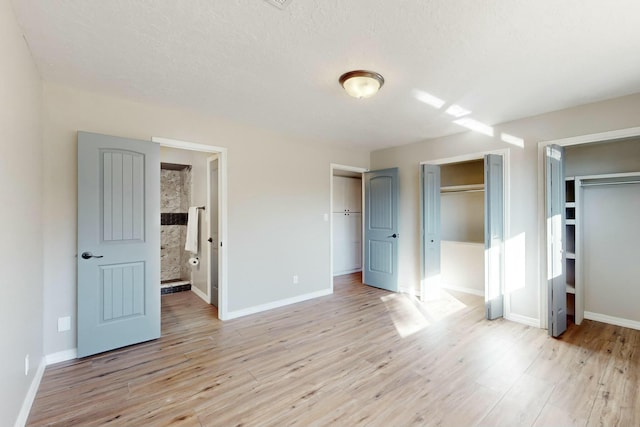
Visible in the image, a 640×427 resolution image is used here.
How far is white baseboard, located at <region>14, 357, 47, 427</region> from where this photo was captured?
1.79 meters

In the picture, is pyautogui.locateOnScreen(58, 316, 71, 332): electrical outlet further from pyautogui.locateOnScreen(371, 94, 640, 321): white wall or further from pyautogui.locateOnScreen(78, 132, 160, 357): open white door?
pyautogui.locateOnScreen(371, 94, 640, 321): white wall

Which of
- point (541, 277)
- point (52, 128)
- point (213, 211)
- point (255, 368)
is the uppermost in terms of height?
point (52, 128)

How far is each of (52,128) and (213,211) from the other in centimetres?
199

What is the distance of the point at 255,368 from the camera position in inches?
98.4

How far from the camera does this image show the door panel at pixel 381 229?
16.0 ft

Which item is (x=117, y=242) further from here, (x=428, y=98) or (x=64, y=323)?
(x=428, y=98)

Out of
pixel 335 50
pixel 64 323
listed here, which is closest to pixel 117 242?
pixel 64 323

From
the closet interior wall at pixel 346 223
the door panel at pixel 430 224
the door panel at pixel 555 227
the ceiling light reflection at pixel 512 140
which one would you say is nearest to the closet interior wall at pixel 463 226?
the door panel at pixel 430 224

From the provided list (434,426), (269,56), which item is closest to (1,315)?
(269,56)

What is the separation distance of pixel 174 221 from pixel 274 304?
2951 mm

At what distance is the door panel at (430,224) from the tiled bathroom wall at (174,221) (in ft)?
14.0

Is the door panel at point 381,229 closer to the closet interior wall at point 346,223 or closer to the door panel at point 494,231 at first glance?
the closet interior wall at point 346,223

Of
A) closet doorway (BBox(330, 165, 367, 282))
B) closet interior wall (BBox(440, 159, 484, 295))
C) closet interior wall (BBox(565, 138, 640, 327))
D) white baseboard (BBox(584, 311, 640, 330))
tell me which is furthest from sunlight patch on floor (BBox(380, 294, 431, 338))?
white baseboard (BBox(584, 311, 640, 330))

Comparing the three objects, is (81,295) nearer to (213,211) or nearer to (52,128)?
(52,128)
